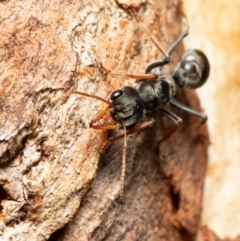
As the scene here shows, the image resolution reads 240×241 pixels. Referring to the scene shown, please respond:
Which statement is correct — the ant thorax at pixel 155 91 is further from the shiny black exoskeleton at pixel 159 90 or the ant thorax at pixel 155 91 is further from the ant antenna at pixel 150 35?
the ant antenna at pixel 150 35

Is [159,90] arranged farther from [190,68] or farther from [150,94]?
[190,68]

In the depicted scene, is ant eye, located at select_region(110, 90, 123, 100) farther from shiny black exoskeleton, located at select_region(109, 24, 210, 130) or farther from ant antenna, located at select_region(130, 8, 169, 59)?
ant antenna, located at select_region(130, 8, 169, 59)

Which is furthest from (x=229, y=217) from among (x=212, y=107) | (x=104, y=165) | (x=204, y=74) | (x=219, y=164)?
(x=104, y=165)

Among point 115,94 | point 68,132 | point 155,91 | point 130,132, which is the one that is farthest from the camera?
point 155,91

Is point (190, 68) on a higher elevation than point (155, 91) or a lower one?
higher

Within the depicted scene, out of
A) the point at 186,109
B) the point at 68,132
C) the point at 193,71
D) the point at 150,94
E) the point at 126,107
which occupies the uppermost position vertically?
the point at 193,71

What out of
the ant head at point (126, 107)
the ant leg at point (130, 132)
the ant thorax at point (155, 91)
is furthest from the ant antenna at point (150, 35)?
the ant leg at point (130, 132)

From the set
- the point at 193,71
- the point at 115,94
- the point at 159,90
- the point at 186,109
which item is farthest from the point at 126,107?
the point at 193,71

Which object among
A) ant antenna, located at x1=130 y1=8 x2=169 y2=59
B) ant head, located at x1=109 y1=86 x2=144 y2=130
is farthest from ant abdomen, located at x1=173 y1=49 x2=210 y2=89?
ant head, located at x1=109 y1=86 x2=144 y2=130

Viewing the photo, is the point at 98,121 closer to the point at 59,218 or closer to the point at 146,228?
the point at 59,218
